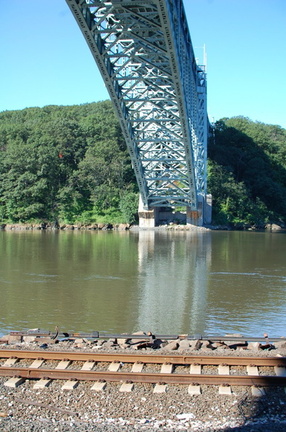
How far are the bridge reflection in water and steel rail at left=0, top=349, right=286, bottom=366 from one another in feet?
11.5

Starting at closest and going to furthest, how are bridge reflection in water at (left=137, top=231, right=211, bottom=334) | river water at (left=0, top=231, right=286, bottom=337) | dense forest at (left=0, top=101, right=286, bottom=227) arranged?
1. river water at (left=0, top=231, right=286, bottom=337)
2. bridge reflection in water at (left=137, top=231, right=211, bottom=334)
3. dense forest at (left=0, top=101, right=286, bottom=227)

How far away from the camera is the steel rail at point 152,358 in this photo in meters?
7.24

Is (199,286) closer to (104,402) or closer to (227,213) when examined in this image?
(104,402)

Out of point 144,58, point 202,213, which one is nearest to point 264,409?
point 144,58

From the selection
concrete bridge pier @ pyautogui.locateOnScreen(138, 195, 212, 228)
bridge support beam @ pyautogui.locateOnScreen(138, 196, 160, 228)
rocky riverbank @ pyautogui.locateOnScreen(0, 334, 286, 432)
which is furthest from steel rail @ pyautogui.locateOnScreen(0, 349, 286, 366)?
bridge support beam @ pyautogui.locateOnScreen(138, 196, 160, 228)

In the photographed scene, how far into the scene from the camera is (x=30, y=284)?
660 inches

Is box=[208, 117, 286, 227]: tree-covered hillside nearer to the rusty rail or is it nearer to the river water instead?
the river water

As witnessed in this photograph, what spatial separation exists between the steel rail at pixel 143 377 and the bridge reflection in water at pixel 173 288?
13.6ft

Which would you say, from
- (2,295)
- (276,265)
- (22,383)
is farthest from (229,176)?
(22,383)

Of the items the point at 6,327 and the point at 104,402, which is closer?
the point at 104,402

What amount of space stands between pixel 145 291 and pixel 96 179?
134 feet

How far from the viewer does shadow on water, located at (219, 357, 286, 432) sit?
5516 millimetres

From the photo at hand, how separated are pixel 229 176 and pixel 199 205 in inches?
347

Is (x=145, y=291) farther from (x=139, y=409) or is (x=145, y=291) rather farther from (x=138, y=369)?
(x=139, y=409)
